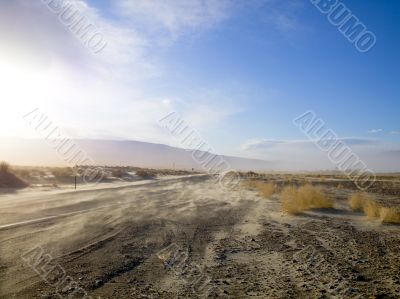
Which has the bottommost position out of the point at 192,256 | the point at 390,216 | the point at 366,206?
the point at 192,256

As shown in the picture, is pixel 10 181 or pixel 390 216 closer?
pixel 390 216

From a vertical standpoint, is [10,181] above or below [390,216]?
below

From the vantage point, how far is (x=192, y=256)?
902cm

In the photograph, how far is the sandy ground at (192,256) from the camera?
22.4 ft

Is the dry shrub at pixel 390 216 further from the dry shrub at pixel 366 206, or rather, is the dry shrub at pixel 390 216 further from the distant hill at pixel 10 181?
the distant hill at pixel 10 181

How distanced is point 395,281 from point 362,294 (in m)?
1.03

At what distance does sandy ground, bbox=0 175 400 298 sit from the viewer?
6.83 m

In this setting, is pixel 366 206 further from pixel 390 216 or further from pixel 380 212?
pixel 390 216

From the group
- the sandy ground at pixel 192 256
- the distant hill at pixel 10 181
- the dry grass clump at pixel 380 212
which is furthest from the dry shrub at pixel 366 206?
the distant hill at pixel 10 181

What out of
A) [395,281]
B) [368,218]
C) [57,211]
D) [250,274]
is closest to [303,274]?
[250,274]

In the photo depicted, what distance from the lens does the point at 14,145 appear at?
655ft

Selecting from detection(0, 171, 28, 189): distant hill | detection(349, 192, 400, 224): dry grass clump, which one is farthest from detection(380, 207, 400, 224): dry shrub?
detection(0, 171, 28, 189): distant hill

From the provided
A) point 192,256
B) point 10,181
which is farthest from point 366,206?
point 10,181

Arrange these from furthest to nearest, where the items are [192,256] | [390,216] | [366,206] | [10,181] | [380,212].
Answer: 1. [10,181]
2. [366,206]
3. [380,212]
4. [390,216]
5. [192,256]
